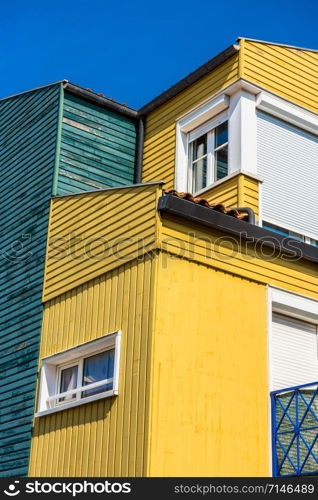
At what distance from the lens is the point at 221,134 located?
1471 cm

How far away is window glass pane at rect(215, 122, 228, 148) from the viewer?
14.6 meters

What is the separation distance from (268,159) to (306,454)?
5.24 m

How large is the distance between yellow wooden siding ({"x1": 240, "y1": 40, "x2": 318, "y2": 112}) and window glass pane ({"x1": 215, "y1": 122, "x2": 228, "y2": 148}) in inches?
38.3

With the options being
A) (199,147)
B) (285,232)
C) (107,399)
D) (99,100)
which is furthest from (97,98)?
(107,399)

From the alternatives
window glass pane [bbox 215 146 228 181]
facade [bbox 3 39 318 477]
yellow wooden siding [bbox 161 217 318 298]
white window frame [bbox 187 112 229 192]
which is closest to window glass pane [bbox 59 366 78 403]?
facade [bbox 3 39 318 477]

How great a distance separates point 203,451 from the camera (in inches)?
407

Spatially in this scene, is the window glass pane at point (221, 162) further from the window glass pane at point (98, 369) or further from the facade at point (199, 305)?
the window glass pane at point (98, 369)

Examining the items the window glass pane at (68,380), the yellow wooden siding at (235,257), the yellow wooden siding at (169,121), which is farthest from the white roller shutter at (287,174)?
the window glass pane at (68,380)

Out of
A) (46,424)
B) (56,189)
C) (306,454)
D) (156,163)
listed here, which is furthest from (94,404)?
(156,163)

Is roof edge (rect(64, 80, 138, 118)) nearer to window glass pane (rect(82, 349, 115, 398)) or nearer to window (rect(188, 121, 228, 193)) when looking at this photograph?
window (rect(188, 121, 228, 193))

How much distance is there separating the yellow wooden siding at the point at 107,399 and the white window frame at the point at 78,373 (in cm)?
10

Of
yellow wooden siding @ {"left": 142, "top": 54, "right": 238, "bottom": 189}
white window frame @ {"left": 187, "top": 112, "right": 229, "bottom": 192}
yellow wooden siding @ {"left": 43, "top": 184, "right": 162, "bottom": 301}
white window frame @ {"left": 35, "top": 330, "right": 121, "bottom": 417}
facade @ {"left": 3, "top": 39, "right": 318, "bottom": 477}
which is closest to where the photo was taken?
facade @ {"left": 3, "top": 39, "right": 318, "bottom": 477}

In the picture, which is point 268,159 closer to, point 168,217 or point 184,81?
point 184,81

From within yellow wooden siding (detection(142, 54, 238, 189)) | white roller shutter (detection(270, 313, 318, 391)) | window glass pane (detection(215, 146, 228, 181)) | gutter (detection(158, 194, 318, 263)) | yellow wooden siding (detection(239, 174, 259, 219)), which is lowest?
white roller shutter (detection(270, 313, 318, 391))
